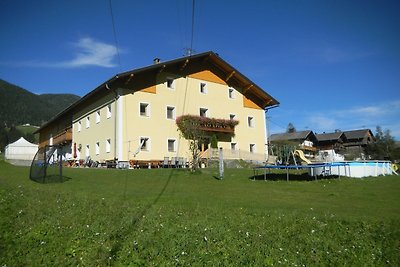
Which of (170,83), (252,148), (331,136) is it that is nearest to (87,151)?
(170,83)

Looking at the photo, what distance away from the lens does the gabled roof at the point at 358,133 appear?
82062 mm

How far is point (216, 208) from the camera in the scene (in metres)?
9.53

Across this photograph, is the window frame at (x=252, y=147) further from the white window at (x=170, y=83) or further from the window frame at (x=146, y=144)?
the window frame at (x=146, y=144)

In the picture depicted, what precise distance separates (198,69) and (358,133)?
61.3m

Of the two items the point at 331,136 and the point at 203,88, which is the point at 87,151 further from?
the point at 331,136

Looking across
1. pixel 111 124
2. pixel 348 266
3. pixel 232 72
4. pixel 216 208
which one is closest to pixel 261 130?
pixel 232 72

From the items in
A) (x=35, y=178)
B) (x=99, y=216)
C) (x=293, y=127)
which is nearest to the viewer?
(x=99, y=216)

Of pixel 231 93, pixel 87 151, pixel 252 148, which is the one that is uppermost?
pixel 231 93

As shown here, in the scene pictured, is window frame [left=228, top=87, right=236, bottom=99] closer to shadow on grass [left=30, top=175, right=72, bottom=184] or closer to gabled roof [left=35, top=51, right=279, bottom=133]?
gabled roof [left=35, top=51, right=279, bottom=133]

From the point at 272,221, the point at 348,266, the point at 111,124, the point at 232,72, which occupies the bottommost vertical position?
the point at 348,266

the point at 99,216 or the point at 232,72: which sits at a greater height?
the point at 232,72

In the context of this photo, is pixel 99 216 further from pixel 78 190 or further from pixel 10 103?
pixel 10 103

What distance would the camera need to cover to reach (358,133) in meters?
83.8

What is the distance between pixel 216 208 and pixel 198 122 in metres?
22.6
